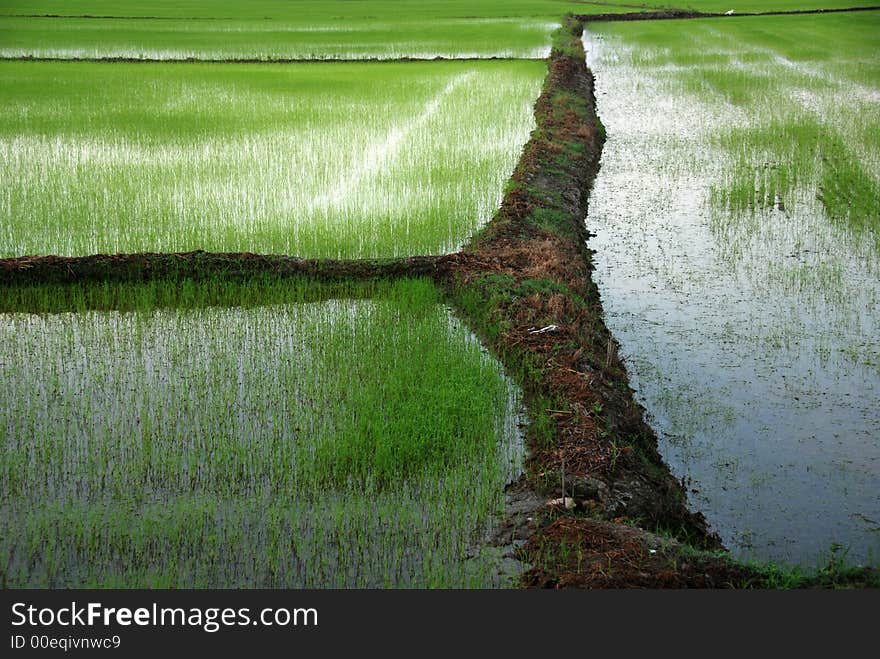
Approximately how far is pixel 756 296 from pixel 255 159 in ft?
19.3

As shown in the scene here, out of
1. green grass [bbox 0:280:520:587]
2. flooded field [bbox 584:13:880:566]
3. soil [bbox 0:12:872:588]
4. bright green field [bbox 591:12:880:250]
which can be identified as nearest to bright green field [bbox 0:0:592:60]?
bright green field [bbox 591:12:880:250]

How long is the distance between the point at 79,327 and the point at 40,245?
173 cm

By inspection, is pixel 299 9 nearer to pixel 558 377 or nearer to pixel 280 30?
pixel 280 30

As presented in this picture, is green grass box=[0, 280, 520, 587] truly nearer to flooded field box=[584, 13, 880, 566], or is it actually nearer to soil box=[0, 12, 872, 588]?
soil box=[0, 12, 872, 588]

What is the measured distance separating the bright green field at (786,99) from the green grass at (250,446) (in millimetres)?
4232

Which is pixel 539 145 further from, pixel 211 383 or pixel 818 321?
pixel 211 383

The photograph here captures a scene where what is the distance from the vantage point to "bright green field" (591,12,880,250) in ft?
31.1

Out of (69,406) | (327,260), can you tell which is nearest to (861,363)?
(327,260)

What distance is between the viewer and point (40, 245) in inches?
307

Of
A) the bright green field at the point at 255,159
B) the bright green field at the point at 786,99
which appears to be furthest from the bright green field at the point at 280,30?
the bright green field at the point at 255,159

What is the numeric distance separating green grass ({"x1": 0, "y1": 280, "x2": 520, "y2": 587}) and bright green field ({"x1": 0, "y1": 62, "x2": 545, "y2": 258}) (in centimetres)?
150

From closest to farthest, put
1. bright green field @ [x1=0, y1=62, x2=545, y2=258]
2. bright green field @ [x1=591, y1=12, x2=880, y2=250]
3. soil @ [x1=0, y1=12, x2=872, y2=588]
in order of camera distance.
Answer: soil @ [x1=0, y1=12, x2=872, y2=588] < bright green field @ [x1=0, y1=62, x2=545, y2=258] < bright green field @ [x1=591, y1=12, x2=880, y2=250]

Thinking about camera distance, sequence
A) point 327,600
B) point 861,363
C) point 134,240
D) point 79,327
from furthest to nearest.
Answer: point 134,240 → point 79,327 → point 861,363 → point 327,600

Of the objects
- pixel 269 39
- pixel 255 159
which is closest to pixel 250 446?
pixel 255 159
